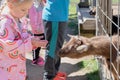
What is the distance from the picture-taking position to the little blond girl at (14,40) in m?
2.81

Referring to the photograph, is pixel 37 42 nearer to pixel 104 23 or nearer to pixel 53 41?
pixel 53 41

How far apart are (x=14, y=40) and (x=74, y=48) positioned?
2299mm

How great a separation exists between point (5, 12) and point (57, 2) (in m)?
1.85

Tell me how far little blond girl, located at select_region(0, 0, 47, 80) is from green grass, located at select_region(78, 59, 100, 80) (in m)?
2.96

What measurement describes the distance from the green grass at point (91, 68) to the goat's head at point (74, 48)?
2.76 ft

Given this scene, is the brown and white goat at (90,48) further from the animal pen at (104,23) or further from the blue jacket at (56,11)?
the blue jacket at (56,11)

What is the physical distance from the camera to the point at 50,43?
185 inches

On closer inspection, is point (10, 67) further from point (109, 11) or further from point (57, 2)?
point (109, 11)

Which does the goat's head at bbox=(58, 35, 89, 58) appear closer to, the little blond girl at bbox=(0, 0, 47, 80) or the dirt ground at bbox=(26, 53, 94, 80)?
the dirt ground at bbox=(26, 53, 94, 80)

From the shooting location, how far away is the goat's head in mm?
4961

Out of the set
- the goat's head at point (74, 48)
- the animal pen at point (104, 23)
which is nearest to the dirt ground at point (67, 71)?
the animal pen at point (104, 23)

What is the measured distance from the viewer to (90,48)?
4859 mm

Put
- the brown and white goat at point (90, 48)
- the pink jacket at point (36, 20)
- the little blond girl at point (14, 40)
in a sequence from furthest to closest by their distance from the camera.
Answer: the pink jacket at point (36, 20) → the brown and white goat at point (90, 48) → the little blond girl at point (14, 40)

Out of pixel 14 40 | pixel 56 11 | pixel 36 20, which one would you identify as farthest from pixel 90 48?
pixel 14 40
